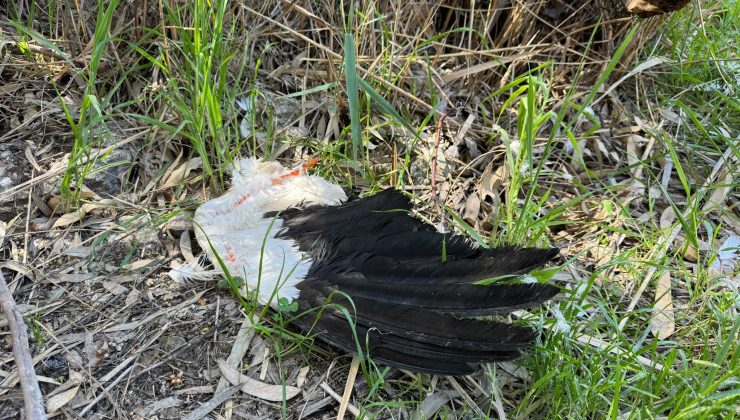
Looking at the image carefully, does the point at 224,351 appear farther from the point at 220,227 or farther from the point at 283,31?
the point at 283,31

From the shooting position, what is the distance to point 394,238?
5.57ft

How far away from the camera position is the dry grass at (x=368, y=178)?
5.01 feet

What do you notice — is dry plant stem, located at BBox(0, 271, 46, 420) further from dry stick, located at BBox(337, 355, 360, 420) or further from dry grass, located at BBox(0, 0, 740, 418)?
dry stick, located at BBox(337, 355, 360, 420)

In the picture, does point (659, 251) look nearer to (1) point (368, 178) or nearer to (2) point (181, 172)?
(1) point (368, 178)

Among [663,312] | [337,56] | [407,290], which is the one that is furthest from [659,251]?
[337,56]

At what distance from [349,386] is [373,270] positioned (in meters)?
0.30

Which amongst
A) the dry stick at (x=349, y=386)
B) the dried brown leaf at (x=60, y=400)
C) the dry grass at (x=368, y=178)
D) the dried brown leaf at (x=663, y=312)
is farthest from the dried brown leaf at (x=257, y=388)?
the dried brown leaf at (x=663, y=312)

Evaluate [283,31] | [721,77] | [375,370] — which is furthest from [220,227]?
[721,77]

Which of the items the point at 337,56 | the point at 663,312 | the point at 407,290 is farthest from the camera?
the point at 337,56

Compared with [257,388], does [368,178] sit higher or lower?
higher

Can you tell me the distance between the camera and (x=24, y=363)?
1345 millimetres

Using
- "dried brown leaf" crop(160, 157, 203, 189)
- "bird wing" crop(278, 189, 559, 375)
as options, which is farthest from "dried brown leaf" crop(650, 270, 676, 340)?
"dried brown leaf" crop(160, 157, 203, 189)

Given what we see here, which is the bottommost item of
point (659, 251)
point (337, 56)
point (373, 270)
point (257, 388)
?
point (257, 388)

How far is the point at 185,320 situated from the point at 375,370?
53 centimetres
